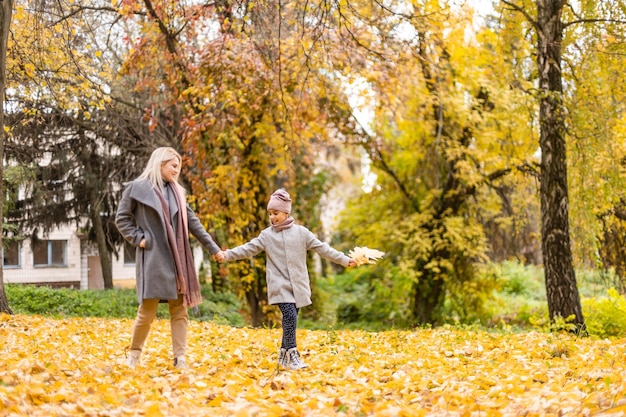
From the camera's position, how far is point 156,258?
236 inches

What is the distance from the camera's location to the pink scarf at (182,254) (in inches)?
239

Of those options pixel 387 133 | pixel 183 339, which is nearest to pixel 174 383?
pixel 183 339

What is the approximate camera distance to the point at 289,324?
20.8 feet

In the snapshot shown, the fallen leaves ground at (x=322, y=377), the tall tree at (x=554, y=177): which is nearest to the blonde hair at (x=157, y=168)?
the fallen leaves ground at (x=322, y=377)

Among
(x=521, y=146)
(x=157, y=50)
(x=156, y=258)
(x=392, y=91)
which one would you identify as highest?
(x=157, y=50)

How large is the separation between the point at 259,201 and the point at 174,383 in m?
10.2

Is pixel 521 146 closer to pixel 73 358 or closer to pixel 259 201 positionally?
pixel 259 201

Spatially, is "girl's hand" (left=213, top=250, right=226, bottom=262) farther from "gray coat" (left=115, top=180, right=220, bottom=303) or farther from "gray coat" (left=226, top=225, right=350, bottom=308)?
"gray coat" (left=115, top=180, right=220, bottom=303)

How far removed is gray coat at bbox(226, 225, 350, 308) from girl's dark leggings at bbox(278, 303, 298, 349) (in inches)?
2.6

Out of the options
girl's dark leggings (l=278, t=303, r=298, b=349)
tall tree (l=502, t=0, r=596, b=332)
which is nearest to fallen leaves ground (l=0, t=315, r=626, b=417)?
girl's dark leggings (l=278, t=303, r=298, b=349)

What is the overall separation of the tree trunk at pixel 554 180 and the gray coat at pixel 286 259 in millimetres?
5490

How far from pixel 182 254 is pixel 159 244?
240 mm

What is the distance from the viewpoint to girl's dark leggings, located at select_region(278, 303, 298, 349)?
6.35 m

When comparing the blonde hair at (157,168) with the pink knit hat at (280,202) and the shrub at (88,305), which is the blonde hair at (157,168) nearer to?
the pink knit hat at (280,202)
